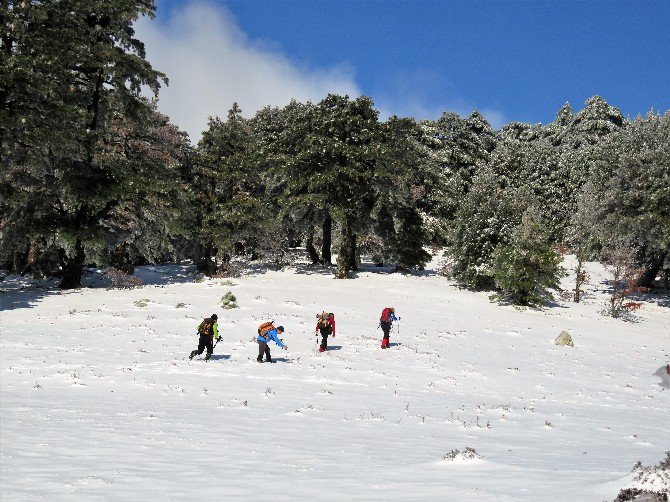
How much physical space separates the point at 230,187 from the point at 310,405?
2954 centimetres

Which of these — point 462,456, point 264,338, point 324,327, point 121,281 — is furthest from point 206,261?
point 462,456

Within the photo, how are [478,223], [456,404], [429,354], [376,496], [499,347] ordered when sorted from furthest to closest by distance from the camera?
[478,223] < [499,347] < [429,354] < [456,404] < [376,496]

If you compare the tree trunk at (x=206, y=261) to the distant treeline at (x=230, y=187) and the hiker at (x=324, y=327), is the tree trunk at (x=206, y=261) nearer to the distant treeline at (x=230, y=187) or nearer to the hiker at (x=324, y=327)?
the distant treeline at (x=230, y=187)

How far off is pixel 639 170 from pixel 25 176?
41.0 m

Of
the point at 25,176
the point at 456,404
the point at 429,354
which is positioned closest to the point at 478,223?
the point at 429,354

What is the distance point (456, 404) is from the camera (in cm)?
1238

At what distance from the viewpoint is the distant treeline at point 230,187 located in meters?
25.5

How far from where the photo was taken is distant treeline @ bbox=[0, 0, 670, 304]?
1003 inches

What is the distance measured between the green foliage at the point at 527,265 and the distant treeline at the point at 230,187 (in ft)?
0.33

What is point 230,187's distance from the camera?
127 ft

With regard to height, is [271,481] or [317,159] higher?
[317,159]

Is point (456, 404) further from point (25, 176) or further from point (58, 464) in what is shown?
point (25, 176)

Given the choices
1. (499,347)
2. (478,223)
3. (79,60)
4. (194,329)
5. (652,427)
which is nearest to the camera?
(652,427)

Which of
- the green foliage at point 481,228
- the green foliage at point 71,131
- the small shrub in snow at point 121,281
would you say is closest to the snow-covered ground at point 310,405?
the small shrub in snow at point 121,281
